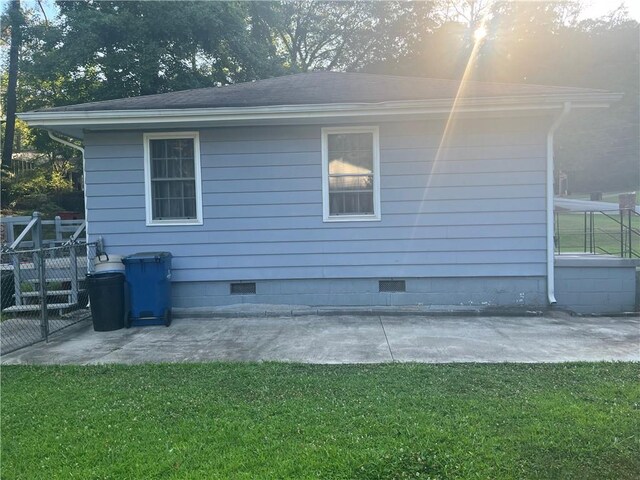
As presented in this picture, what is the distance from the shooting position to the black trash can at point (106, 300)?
6609 millimetres

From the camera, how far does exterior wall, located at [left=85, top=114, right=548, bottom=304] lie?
7.32 metres

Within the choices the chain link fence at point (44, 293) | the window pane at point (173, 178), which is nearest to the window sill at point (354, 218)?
the window pane at point (173, 178)

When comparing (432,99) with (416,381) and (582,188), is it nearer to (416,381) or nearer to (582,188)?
(416,381)

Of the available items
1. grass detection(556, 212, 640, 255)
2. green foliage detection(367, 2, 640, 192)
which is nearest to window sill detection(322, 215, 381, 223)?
grass detection(556, 212, 640, 255)

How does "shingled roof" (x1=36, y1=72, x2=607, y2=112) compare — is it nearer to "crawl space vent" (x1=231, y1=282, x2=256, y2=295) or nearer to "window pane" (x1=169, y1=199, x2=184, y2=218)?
"window pane" (x1=169, y1=199, x2=184, y2=218)

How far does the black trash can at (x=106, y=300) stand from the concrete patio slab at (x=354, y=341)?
0.53 feet

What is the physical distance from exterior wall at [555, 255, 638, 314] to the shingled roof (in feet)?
8.73

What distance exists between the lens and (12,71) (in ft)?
74.9

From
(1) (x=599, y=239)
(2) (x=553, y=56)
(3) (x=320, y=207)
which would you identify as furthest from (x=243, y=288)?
(2) (x=553, y=56)

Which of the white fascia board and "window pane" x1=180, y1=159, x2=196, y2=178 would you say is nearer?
the white fascia board

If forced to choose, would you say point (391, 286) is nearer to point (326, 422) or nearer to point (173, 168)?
point (173, 168)

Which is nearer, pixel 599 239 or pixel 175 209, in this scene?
pixel 175 209

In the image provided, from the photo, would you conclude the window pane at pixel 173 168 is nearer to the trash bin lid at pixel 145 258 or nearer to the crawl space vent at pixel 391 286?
the trash bin lid at pixel 145 258

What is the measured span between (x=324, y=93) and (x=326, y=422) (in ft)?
18.1
